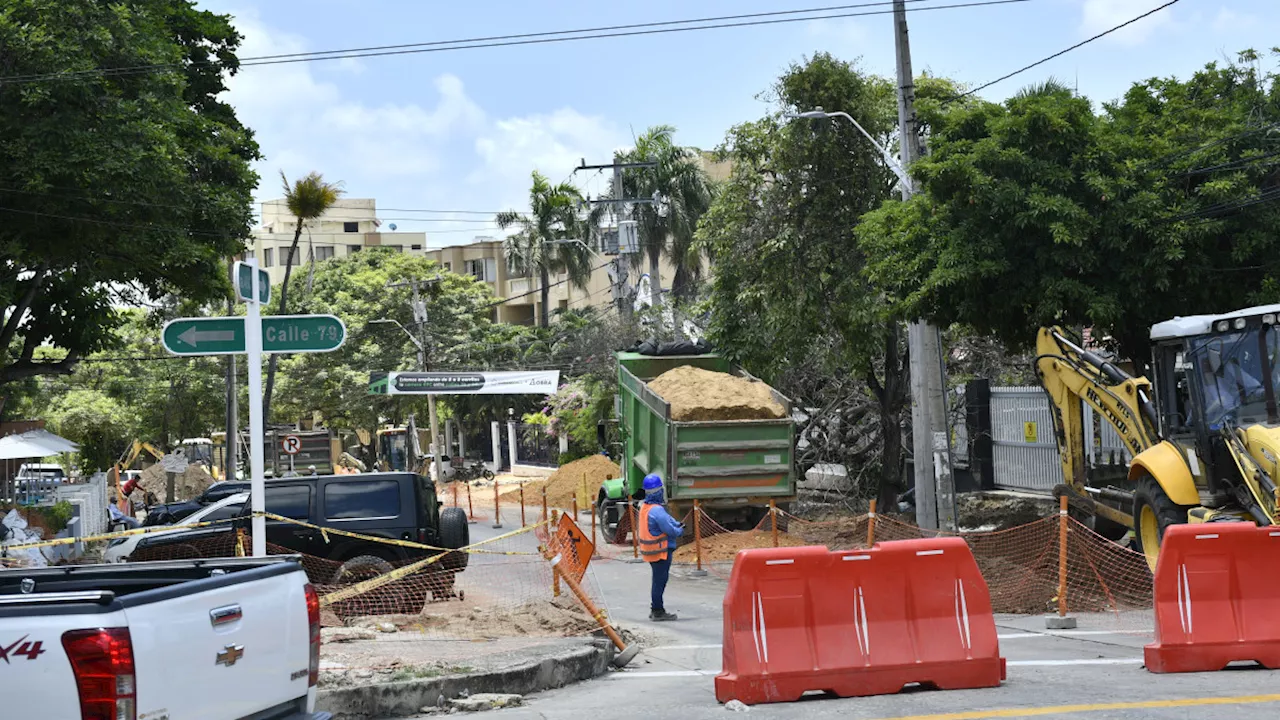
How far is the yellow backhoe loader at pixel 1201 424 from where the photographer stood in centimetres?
1330

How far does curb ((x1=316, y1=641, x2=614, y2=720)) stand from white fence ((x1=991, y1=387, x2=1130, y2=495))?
1702 centimetres

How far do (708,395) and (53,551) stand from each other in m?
11.3

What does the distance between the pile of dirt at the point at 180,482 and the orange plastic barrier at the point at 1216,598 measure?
3560 cm

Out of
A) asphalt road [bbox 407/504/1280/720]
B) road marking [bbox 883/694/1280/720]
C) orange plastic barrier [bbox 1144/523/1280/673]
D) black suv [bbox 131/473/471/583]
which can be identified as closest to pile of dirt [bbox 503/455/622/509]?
black suv [bbox 131/473/471/583]

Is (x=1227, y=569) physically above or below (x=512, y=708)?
above

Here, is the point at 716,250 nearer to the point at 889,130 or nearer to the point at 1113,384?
the point at 889,130

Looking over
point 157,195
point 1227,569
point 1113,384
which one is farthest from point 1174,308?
point 157,195

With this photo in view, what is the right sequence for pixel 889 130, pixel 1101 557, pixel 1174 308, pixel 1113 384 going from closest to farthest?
pixel 1101 557
pixel 1113 384
pixel 1174 308
pixel 889 130

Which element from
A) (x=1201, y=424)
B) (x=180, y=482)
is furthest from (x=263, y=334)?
(x=180, y=482)

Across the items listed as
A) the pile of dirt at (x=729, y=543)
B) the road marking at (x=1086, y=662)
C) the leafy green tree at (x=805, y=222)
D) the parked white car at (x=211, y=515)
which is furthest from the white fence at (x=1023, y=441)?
the parked white car at (x=211, y=515)

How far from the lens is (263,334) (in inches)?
378

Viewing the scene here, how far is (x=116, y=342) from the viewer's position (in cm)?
2802

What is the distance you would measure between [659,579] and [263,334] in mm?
6391

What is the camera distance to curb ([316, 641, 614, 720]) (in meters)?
9.07
